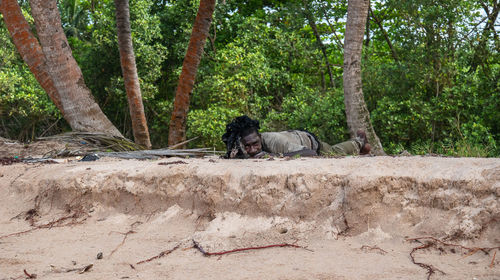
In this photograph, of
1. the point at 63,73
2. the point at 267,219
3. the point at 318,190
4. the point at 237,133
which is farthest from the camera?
the point at 63,73

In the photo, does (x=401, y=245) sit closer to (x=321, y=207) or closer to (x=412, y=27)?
(x=321, y=207)

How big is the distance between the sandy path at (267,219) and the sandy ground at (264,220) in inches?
0.4

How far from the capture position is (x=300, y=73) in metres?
14.9

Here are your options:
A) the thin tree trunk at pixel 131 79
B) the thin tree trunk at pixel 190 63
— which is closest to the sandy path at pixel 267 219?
the thin tree trunk at pixel 190 63

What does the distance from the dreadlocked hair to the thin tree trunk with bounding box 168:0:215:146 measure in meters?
2.81

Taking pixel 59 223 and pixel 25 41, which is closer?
pixel 59 223

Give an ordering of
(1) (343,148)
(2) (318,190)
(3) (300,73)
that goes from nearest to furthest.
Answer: (2) (318,190), (1) (343,148), (3) (300,73)

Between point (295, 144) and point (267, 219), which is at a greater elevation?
point (295, 144)

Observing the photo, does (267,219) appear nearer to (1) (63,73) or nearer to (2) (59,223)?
(2) (59,223)

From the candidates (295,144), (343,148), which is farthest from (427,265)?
(343,148)

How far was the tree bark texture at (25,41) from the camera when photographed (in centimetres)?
843

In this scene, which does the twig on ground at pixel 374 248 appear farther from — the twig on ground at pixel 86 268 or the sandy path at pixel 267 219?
the twig on ground at pixel 86 268

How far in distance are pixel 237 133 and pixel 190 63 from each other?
9.68 feet

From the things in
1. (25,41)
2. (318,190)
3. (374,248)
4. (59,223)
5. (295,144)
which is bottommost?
(59,223)
